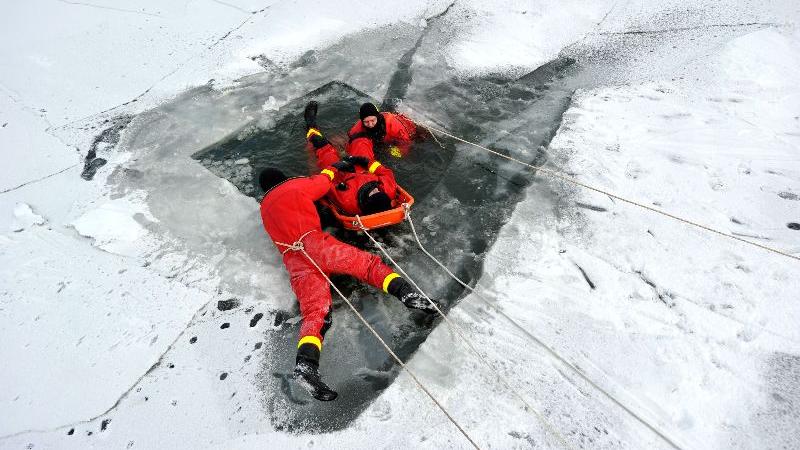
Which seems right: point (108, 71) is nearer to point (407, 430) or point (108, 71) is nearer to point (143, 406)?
point (143, 406)

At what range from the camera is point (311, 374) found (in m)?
2.58

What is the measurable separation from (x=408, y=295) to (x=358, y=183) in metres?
1.01

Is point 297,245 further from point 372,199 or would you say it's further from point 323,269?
point 372,199

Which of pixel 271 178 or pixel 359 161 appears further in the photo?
pixel 359 161

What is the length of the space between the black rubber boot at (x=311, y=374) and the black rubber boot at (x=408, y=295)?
58 cm

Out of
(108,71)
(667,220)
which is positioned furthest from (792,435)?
(108,71)

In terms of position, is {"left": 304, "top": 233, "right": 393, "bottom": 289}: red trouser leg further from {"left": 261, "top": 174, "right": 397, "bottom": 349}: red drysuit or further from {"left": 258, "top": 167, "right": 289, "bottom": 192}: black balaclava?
{"left": 258, "top": 167, "right": 289, "bottom": 192}: black balaclava

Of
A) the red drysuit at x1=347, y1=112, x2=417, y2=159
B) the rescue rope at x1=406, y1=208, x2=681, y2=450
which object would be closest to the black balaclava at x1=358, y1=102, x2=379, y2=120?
the red drysuit at x1=347, y1=112, x2=417, y2=159

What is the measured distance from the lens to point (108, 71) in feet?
16.8

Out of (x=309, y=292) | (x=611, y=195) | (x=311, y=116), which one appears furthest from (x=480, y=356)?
(x=311, y=116)

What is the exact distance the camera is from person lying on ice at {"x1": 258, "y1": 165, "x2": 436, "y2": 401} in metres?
2.76

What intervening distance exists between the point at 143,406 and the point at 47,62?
4.56m

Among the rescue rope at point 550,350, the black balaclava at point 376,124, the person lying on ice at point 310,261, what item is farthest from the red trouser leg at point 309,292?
the black balaclava at point 376,124

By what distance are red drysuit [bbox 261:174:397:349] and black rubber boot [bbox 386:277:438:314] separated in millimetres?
65
